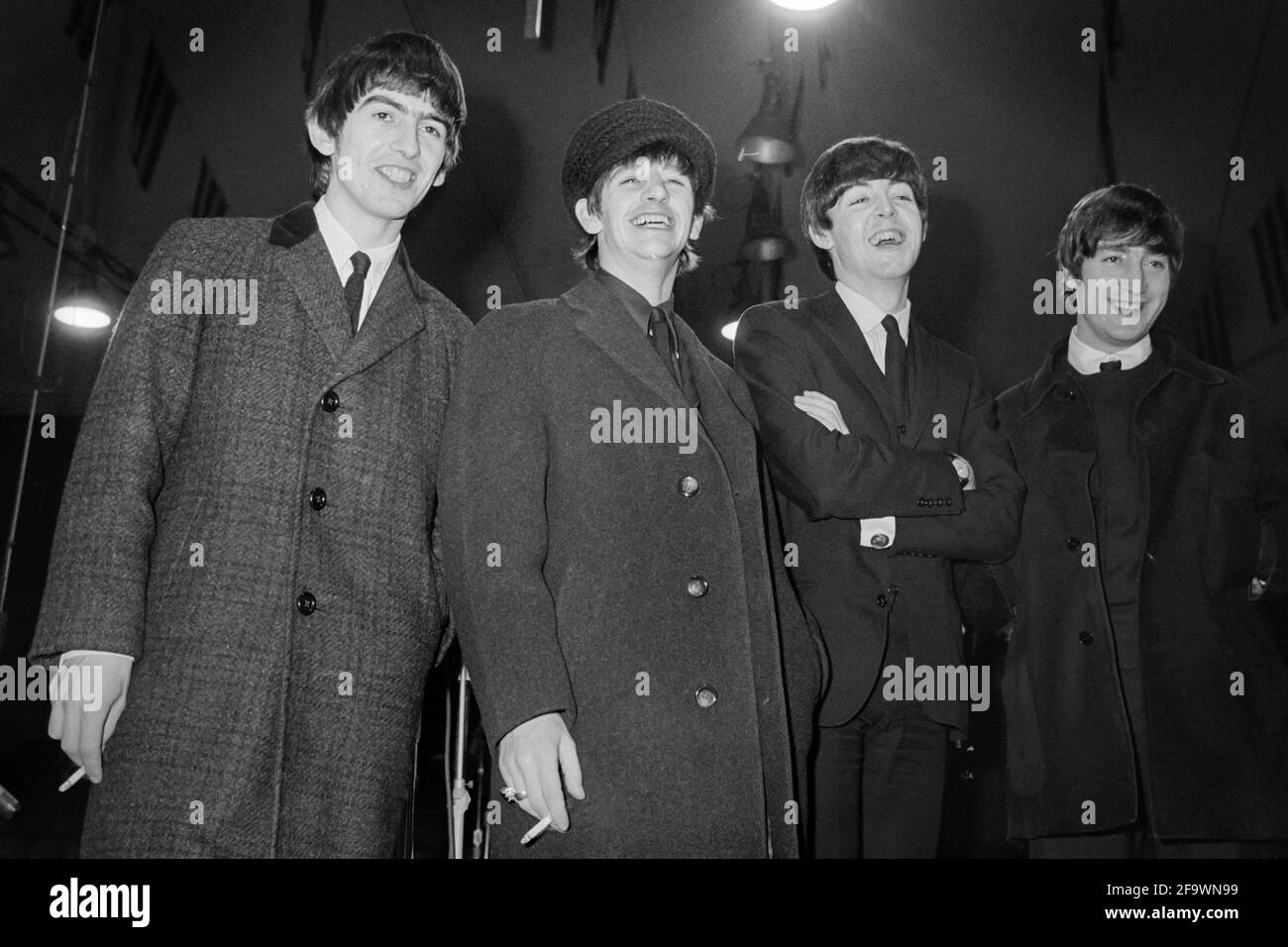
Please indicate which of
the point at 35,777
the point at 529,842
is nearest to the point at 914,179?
the point at 529,842

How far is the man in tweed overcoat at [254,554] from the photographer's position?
1.95m

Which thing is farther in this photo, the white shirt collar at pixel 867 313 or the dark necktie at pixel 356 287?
the white shirt collar at pixel 867 313

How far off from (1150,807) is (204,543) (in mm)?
1941

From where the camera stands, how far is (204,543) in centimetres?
203

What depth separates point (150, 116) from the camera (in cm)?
320

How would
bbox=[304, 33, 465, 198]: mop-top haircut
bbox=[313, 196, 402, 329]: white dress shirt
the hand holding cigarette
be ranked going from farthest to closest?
bbox=[304, 33, 465, 198]: mop-top haircut < bbox=[313, 196, 402, 329]: white dress shirt < the hand holding cigarette

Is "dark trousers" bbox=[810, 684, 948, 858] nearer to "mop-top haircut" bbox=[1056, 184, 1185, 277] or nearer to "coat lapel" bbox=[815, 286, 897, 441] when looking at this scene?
"coat lapel" bbox=[815, 286, 897, 441]

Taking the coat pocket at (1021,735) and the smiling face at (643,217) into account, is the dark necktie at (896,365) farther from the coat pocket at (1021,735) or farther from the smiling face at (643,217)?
the coat pocket at (1021,735)

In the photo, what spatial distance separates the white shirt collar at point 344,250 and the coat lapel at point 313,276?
1.4 inches

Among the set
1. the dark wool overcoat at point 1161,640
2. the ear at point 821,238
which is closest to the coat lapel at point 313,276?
the ear at point 821,238

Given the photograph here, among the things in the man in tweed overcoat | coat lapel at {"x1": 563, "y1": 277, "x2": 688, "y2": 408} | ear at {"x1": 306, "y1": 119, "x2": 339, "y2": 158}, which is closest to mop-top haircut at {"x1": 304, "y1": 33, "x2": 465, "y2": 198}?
ear at {"x1": 306, "y1": 119, "x2": 339, "y2": 158}

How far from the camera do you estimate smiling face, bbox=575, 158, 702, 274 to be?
2334 mm

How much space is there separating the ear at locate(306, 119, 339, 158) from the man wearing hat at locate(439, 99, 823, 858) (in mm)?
504

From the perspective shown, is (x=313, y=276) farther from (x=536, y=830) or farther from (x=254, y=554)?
(x=536, y=830)
